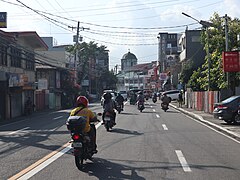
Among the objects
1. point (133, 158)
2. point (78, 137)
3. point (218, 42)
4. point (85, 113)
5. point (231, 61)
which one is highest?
point (218, 42)

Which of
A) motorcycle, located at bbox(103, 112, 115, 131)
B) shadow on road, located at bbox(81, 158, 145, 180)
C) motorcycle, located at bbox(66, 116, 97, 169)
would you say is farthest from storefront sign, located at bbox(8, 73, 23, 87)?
motorcycle, located at bbox(66, 116, 97, 169)

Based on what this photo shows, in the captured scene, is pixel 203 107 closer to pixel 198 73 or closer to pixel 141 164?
pixel 198 73

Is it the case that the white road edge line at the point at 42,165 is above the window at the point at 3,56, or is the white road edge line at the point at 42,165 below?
below

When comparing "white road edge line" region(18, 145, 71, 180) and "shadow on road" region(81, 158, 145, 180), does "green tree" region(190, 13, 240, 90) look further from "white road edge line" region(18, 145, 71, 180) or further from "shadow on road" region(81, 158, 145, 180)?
"shadow on road" region(81, 158, 145, 180)

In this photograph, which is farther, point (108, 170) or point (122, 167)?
point (122, 167)

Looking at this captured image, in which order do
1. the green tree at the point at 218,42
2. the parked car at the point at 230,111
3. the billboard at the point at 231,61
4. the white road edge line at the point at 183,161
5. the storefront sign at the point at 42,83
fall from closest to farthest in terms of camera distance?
the white road edge line at the point at 183,161 → the parked car at the point at 230,111 → the billboard at the point at 231,61 → the green tree at the point at 218,42 → the storefront sign at the point at 42,83

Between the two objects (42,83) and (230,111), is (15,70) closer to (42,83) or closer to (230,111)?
(42,83)

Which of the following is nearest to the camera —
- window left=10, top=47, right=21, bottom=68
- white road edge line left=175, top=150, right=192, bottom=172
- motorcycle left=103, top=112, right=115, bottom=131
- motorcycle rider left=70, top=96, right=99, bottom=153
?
white road edge line left=175, top=150, right=192, bottom=172

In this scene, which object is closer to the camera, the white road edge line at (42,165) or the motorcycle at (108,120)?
the white road edge line at (42,165)

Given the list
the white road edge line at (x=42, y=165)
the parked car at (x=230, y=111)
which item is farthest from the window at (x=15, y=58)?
the white road edge line at (x=42, y=165)

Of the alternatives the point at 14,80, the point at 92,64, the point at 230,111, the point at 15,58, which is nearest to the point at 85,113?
the point at 230,111

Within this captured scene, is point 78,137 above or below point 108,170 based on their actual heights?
above

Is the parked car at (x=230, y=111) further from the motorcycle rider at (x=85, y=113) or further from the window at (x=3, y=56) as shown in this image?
the window at (x=3, y=56)

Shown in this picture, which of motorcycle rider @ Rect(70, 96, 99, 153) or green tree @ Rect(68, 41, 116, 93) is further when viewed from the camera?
green tree @ Rect(68, 41, 116, 93)
